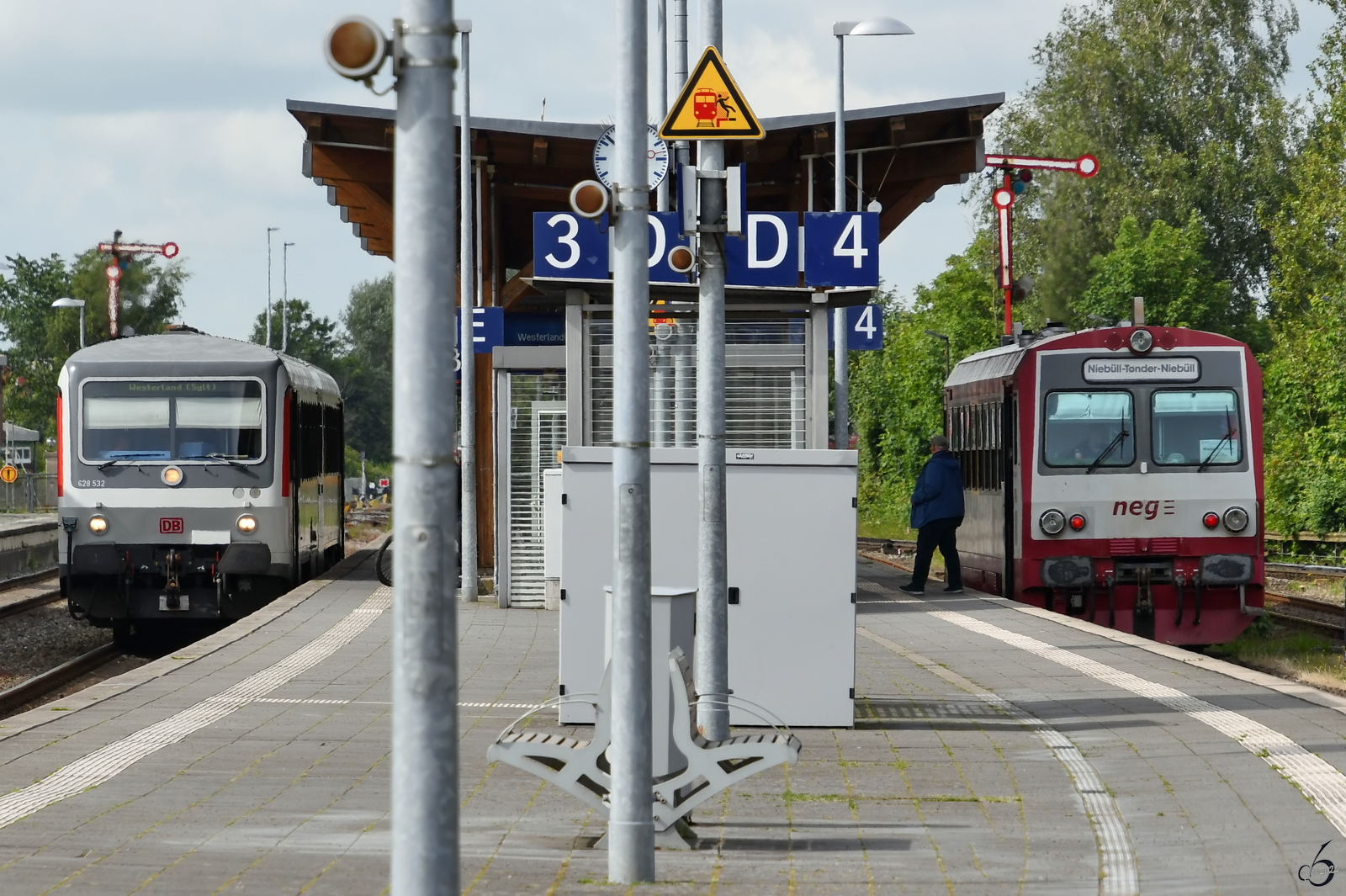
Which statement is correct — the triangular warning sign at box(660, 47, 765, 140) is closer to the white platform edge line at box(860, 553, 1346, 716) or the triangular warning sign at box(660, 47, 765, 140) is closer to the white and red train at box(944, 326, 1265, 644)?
the white platform edge line at box(860, 553, 1346, 716)

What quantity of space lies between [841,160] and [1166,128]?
108 ft

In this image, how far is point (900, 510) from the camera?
45938mm

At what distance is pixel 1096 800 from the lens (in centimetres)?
773

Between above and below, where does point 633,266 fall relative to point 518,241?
below

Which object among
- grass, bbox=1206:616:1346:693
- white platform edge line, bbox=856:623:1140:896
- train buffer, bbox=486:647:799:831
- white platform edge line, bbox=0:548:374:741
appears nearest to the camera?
white platform edge line, bbox=856:623:1140:896

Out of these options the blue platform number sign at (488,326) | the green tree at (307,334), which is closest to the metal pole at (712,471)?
the blue platform number sign at (488,326)

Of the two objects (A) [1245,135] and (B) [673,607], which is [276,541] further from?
(A) [1245,135]

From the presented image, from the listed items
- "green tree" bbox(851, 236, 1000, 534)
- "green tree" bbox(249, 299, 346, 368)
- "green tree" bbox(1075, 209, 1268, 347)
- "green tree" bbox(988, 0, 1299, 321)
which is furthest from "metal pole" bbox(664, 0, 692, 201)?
"green tree" bbox(249, 299, 346, 368)

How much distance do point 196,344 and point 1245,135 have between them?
39759 mm

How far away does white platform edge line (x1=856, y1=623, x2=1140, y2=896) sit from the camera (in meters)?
6.31

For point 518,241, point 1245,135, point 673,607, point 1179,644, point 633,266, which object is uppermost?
point 1245,135

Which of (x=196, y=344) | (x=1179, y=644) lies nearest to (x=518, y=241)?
(x=196, y=344)

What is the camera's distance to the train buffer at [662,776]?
6727mm

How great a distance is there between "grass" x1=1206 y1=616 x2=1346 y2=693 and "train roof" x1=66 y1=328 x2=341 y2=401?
9.73 metres
